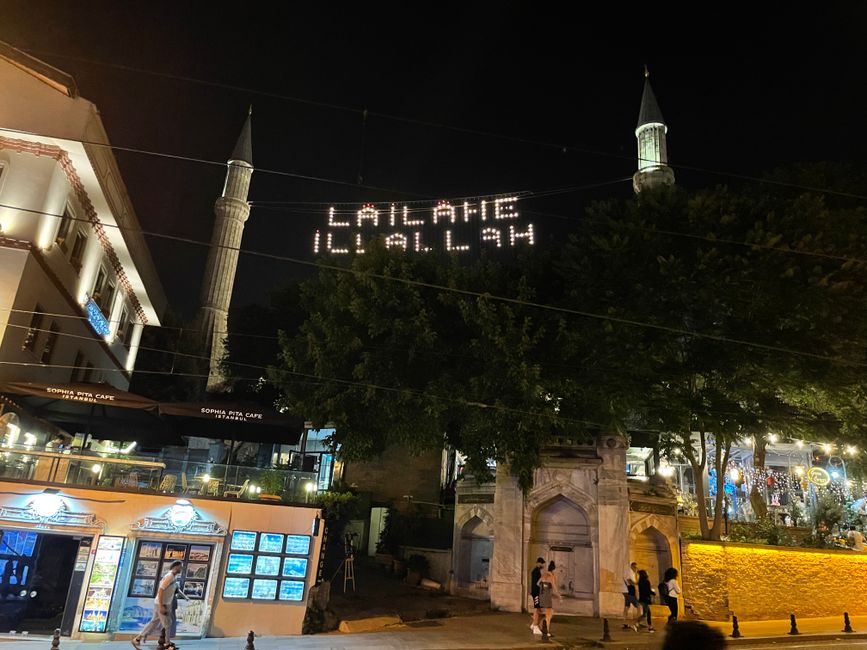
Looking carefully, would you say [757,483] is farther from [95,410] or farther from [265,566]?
[95,410]

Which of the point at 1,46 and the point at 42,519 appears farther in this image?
the point at 1,46

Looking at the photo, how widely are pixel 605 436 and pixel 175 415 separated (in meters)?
13.0

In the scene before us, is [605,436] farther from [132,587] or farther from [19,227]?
[19,227]

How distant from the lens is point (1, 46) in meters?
18.0

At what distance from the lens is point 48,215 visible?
14961mm

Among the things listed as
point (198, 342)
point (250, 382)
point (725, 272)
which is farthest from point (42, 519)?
point (198, 342)

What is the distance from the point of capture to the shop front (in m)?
13.4

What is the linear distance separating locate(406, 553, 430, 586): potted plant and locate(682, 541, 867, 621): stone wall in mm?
8659

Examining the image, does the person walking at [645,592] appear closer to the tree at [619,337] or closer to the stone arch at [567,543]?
the stone arch at [567,543]

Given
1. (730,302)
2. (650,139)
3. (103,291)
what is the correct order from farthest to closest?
(650,139)
(103,291)
(730,302)

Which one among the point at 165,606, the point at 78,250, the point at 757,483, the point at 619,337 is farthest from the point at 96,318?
the point at 757,483

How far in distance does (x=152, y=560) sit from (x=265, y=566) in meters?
2.53

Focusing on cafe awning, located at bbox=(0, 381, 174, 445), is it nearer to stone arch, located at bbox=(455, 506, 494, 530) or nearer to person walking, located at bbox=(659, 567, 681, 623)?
A: stone arch, located at bbox=(455, 506, 494, 530)

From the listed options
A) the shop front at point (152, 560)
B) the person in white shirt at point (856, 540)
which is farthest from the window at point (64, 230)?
the person in white shirt at point (856, 540)
